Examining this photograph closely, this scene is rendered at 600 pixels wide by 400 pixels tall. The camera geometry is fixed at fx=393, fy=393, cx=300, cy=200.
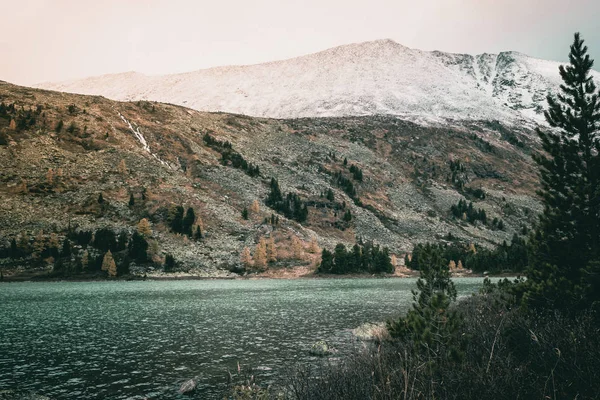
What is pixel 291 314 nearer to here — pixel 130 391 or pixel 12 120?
pixel 130 391

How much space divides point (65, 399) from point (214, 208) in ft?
431

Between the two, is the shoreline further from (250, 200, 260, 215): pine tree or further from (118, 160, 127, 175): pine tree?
(118, 160, 127, 175): pine tree

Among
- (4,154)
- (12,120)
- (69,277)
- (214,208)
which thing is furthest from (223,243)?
(12,120)

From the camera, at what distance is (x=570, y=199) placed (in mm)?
21328

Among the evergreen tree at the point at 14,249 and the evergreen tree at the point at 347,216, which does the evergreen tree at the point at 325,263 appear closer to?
the evergreen tree at the point at 347,216

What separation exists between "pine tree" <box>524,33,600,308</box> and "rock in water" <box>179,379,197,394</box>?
17421mm

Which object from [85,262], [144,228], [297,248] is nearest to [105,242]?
[85,262]

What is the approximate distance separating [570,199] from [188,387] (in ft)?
73.1

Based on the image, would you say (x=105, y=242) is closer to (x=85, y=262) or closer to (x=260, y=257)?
(x=85, y=262)

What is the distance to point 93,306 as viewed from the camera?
55.2 m

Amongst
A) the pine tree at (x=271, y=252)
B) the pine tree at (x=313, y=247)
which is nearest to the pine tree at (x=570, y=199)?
the pine tree at (x=271, y=252)

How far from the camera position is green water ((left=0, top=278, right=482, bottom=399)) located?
830 inches

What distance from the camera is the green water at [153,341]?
2108 centimetres

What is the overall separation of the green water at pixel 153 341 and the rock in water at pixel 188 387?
0.53 meters
